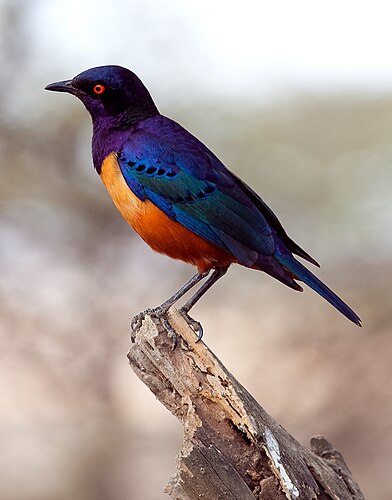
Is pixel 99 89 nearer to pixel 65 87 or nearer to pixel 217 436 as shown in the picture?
pixel 65 87

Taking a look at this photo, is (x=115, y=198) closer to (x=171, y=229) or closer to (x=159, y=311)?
(x=171, y=229)

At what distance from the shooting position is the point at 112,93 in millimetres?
4824

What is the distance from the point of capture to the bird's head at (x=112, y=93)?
4812 mm

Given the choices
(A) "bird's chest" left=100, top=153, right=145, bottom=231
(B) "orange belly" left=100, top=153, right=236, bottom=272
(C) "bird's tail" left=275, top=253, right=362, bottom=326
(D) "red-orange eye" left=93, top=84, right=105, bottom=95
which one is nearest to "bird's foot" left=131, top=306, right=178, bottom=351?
(B) "orange belly" left=100, top=153, right=236, bottom=272

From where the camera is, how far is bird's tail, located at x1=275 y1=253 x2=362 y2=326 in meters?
4.44

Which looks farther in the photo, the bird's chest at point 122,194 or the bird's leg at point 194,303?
the bird's chest at point 122,194

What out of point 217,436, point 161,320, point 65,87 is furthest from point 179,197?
point 217,436

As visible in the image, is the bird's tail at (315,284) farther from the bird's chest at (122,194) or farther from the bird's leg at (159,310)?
the bird's chest at (122,194)

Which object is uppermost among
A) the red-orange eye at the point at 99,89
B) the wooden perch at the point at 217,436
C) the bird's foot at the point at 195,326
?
the red-orange eye at the point at 99,89

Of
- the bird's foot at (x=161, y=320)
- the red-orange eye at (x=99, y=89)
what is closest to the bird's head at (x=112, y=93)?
the red-orange eye at (x=99, y=89)

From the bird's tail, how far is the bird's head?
108 centimetres

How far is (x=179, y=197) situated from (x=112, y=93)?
685mm

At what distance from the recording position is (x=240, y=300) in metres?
8.92

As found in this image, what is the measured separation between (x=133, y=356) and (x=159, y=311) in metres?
0.29
